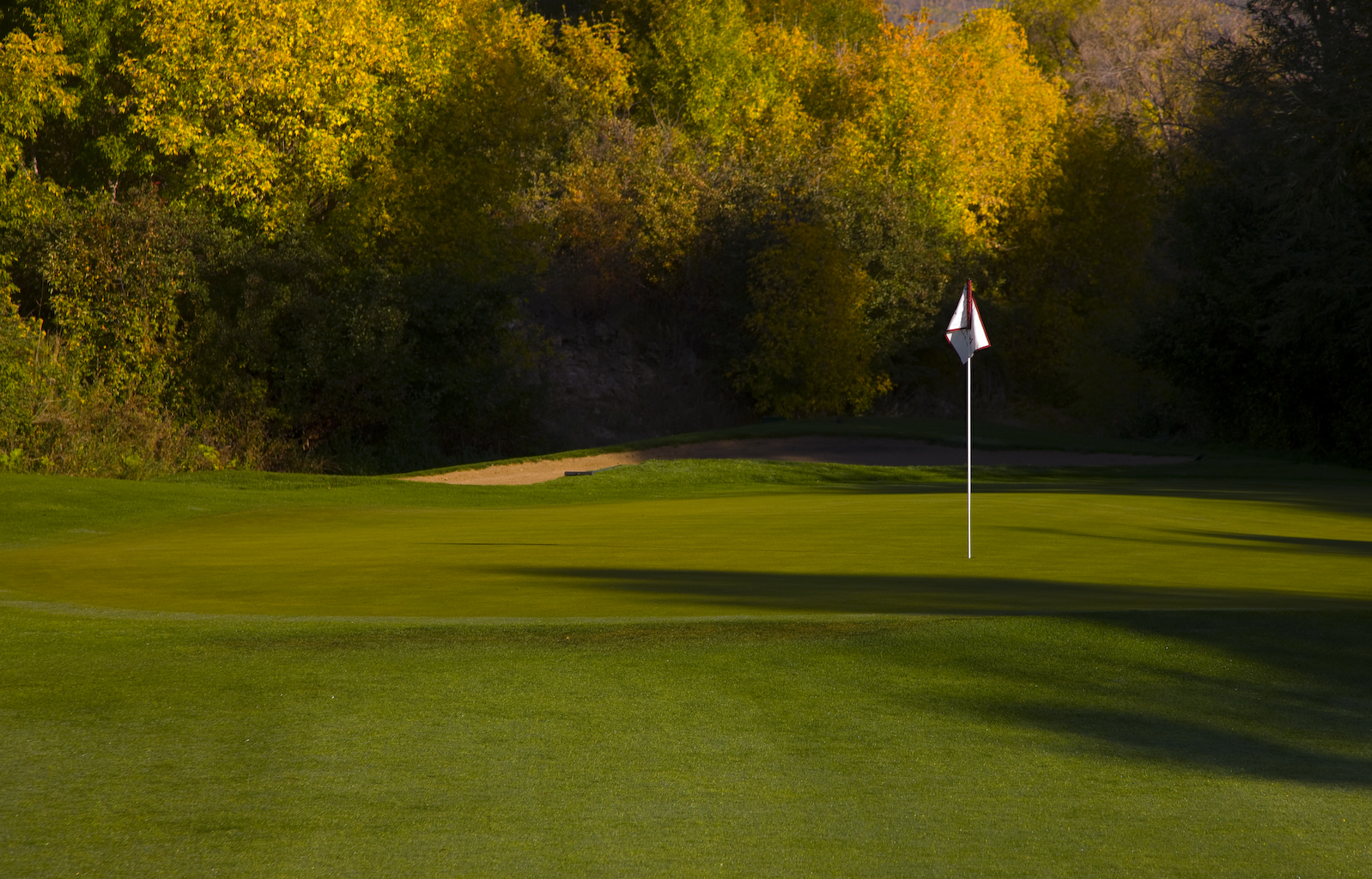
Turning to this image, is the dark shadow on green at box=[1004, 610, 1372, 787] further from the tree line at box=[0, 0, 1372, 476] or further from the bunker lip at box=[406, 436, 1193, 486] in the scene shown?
the tree line at box=[0, 0, 1372, 476]

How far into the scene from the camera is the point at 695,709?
599 cm

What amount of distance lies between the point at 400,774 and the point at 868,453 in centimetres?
2527

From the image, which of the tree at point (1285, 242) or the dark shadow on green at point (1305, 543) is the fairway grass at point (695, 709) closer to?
the dark shadow on green at point (1305, 543)

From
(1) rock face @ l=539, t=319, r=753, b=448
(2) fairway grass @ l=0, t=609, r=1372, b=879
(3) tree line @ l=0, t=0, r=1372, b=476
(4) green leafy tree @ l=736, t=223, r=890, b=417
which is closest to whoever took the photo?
(2) fairway grass @ l=0, t=609, r=1372, b=879

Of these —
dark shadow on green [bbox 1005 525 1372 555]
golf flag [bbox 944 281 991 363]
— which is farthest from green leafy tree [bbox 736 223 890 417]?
golf flag [bbox 944 281 991 363]

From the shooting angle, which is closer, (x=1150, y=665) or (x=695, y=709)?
(x=695, y=709)

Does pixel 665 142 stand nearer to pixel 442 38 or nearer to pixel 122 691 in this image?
pixel 442 38

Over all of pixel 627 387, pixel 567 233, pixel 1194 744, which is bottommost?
pixel 1194 744

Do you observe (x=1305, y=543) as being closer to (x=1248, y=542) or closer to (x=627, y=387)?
(x=1248, y=542)

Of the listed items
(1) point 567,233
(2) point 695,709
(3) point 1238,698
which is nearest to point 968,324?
(3) point 1238,698

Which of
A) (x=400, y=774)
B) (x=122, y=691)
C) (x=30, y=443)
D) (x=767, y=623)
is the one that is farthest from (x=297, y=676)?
(x=30, y=443)

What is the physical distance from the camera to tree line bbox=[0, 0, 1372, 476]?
96.7 feet

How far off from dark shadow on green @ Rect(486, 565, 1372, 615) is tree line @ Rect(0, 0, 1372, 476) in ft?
58.0

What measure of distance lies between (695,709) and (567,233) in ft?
123
